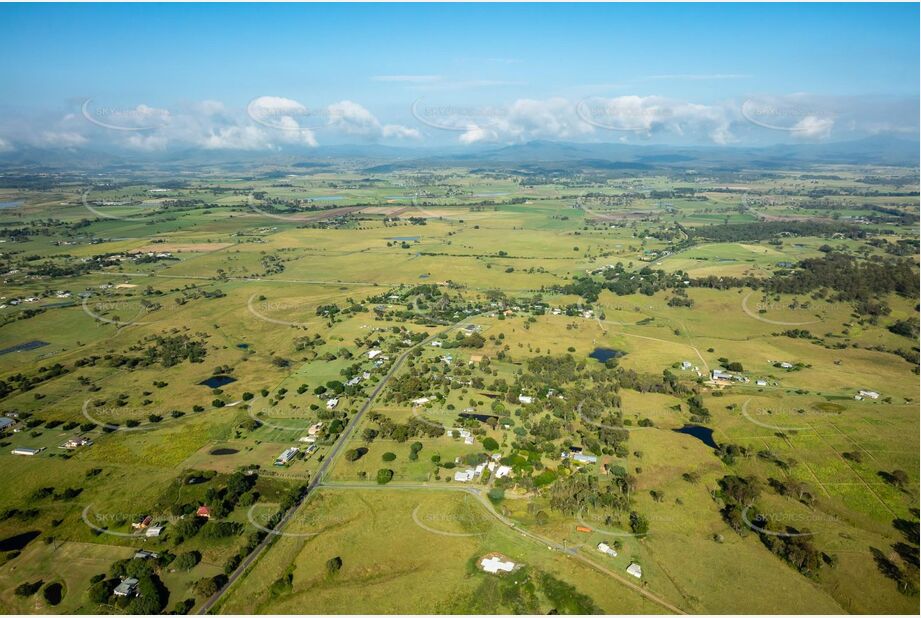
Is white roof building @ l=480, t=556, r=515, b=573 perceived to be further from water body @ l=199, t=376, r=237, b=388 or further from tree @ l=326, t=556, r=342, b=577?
water body @ l=199, t=376, r=237, b=388

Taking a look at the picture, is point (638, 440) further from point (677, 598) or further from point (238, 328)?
point (238, 328)

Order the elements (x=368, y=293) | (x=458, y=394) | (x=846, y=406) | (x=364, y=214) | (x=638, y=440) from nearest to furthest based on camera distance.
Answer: (x=638, y=440)
(x=846, y=406)
(x=458, y=394)
(x=368, y=293)
(x=364, y=214)

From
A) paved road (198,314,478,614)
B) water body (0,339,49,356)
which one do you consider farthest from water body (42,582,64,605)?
water body (0,339,49,356)

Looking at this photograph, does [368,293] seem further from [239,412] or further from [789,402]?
[789,402]

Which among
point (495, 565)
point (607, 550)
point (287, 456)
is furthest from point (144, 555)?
point (607, 550)

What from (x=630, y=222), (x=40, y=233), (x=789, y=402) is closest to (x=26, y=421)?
(x=789, y=402)

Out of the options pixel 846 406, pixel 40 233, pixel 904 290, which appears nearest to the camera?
pixel 846 406

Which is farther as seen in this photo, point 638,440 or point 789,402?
point 789,402

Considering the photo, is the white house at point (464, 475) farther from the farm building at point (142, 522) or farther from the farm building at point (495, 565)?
the farm building at point (142, 522)
